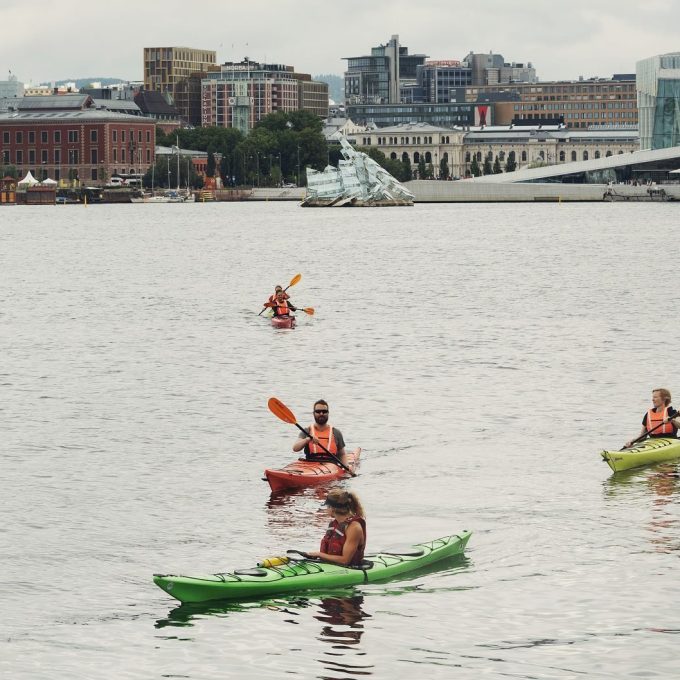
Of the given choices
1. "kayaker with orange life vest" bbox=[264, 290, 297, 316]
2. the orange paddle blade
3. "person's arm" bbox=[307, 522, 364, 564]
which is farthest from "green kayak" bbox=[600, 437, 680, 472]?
"kayaker with orange life vest" bbox=[264, 290, 297, 316]

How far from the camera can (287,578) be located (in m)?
21.2

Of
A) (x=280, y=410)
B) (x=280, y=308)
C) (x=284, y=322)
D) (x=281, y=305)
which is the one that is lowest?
(x=284, y=322)

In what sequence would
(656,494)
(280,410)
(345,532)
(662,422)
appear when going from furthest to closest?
(662,422)
(280,410)
(656,494)
(345,532)

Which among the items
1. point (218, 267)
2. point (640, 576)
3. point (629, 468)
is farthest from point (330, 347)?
point (218, 267)

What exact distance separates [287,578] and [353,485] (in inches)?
326

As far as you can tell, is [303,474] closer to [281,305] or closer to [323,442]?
[323,442]

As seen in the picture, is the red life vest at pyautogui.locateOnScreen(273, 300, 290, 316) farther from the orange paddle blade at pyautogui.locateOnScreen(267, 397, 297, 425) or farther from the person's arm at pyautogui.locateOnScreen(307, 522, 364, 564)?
the person's arm at pyautogui.locateOnScreen(307, 522, 364, 564)

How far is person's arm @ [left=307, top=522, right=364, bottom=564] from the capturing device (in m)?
21.4

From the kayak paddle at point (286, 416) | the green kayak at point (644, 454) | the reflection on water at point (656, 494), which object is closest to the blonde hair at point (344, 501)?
the reflection on water at point (656, 494)

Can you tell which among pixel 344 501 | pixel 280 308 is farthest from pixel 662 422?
pixel 280 308

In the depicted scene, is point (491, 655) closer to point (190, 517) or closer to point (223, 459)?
point (190, 517)

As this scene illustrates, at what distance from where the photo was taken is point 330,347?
54781 mm

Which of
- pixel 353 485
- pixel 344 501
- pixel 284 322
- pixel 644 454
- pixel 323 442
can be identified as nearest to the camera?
pixel 344 501

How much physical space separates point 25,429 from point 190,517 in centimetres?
1049
